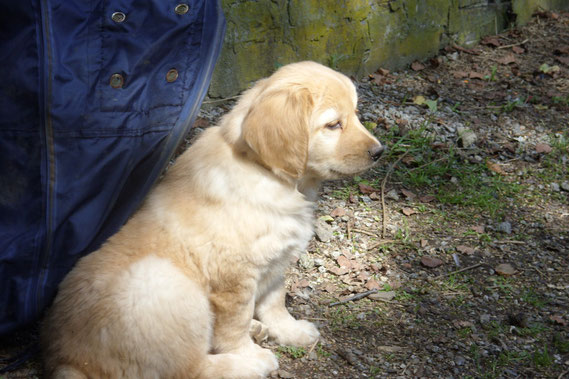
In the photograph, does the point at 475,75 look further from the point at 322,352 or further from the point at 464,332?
the point at 322,352

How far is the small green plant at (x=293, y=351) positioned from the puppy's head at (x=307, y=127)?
0.87 metres

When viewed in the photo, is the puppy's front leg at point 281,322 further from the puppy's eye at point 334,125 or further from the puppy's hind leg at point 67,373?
the puppy's hind leg at point 67,373

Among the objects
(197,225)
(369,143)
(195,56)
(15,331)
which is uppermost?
(195,56)

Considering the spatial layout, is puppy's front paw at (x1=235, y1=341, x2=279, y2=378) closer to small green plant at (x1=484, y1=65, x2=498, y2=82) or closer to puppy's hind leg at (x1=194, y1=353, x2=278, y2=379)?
puppy's hind leg at (x1=194, y1=353, x2=278, y2=379)

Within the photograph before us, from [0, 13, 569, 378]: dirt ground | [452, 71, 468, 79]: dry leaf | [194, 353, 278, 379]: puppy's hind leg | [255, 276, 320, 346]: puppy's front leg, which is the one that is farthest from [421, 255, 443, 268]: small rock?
[452, 71, 468, 79]: dry leaf

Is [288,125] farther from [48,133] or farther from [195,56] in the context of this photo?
[48,133]

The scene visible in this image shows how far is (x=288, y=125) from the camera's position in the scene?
2615mm

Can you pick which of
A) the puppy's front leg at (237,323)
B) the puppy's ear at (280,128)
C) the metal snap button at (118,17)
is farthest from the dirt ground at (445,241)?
the metal snap button at (118,17)

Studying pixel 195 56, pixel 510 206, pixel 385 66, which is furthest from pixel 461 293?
pixel 385 66

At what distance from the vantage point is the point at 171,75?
278 centimetres

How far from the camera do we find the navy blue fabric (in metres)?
2.50

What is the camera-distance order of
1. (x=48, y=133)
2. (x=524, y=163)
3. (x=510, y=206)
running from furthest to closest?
(x=524, y=163) → (x=510, y=206) → (x=48, y=133)

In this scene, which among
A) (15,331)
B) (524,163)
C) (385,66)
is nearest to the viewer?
(15,331)

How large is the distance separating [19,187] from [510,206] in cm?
310
